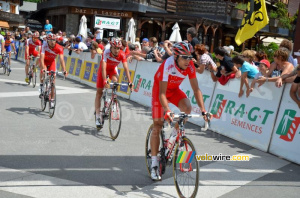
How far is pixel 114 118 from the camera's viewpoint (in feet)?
28.7

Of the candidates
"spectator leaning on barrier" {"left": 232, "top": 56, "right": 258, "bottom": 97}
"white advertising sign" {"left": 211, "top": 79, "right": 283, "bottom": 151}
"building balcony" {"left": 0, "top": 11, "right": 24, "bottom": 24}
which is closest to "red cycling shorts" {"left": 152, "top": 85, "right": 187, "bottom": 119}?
"white advertising sign" {"left": 211, "top": 79, "right": 283, "bottom": 151}

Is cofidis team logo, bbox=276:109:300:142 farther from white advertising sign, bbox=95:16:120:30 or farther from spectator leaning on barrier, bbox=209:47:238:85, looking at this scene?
white advertising sign, bbox=95:16:120:30

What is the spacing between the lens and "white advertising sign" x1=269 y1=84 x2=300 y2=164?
7877 millimetres

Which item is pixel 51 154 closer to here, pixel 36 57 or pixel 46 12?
pixel 36 57

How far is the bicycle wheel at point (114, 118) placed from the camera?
8.66 metres

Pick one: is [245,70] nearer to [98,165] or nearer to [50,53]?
[98,165]

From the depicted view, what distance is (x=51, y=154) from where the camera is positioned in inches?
285

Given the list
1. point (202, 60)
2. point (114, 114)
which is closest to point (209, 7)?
point (202, 60)

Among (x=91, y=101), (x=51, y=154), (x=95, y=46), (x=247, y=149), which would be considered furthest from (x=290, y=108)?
(x=95, y=46)

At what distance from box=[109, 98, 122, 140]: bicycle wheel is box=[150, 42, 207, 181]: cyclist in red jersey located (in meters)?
2.60

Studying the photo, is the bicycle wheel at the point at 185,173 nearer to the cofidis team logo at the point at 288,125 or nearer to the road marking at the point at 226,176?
the road marking at the point at 226,176

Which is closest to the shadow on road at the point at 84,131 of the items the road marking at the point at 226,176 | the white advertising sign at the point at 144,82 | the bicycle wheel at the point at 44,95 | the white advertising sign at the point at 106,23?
the bicycle wheel at the point at 44,95

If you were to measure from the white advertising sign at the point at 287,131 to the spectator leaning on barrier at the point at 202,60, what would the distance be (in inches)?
122

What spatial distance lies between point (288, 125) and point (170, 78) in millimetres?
3338
